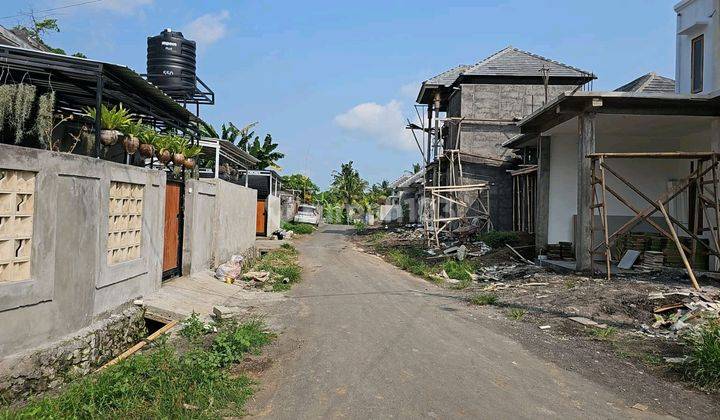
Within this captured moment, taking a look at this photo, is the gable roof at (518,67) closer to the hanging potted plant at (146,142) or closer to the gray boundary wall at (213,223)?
the gray boundary wall at (213,223)


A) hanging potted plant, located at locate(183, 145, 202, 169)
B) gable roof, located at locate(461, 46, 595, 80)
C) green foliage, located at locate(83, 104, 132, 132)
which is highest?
gable roof, located at locate(461, 46, 595, 80)

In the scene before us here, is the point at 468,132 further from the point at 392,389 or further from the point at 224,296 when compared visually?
the point at 392,389

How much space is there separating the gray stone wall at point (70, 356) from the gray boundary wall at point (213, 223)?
3445 millimetres

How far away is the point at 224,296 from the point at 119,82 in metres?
4.57

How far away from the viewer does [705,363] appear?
6.08 m

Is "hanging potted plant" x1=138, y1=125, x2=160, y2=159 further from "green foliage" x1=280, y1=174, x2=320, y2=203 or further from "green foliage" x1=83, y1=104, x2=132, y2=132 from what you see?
"green foliage" x1=280, y1=174, x2=320, y2=203

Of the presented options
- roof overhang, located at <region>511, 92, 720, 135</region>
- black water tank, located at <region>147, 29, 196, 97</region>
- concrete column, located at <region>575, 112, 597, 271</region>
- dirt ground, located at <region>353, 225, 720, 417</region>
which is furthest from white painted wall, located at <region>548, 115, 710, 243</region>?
black water tank, located at <region>147, 29, 196, 97</region>

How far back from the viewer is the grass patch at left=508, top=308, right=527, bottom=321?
9.57m

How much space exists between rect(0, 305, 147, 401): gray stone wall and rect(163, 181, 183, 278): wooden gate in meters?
2.34

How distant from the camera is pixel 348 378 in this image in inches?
236

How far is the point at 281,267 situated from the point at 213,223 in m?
3.02

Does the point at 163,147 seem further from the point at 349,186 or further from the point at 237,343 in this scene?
the point at 349,186

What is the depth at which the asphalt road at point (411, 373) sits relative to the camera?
16.8 feet

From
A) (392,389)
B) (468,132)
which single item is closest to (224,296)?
(392,389)
